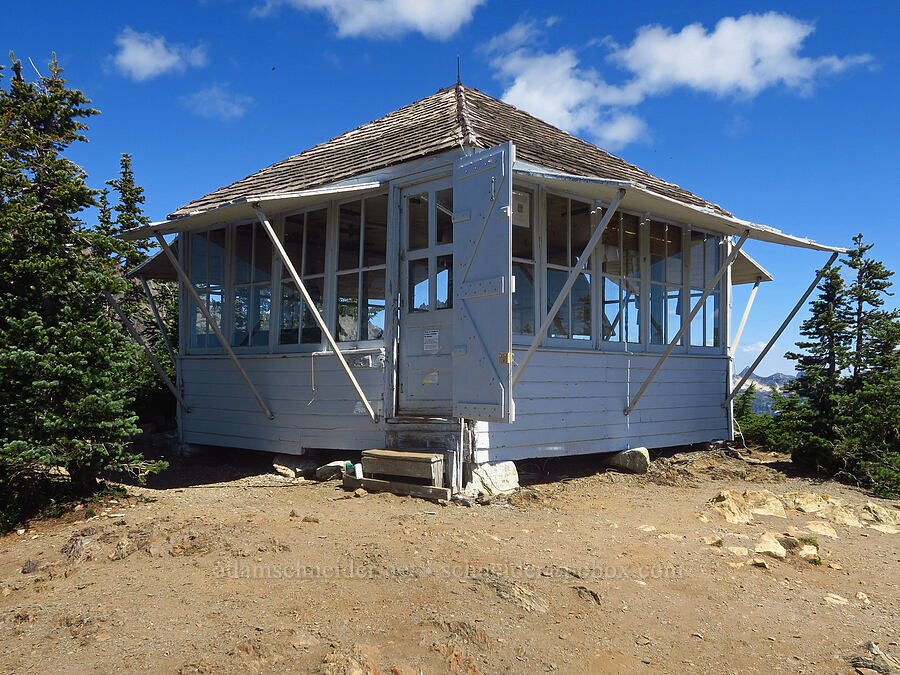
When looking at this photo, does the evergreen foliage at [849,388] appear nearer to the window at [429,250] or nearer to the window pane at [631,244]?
the window pane at [631,244]

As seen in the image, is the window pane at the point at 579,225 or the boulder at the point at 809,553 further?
the window pane at the point at 579,225

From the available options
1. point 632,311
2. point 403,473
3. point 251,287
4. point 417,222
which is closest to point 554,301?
point 632,311

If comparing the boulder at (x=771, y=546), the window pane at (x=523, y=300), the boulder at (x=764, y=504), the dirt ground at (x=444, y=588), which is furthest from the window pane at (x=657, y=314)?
the boulder at (x=771, y=546)

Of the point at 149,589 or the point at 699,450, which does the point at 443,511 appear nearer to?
the point at 149,589

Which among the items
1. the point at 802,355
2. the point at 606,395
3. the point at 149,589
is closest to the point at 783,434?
the point at 802,355

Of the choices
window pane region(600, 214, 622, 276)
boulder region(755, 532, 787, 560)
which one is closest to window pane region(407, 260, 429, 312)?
window pane region(600, 214, 622, 276)

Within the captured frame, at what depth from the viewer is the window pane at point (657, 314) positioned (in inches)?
348

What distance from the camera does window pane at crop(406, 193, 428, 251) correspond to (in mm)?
7297

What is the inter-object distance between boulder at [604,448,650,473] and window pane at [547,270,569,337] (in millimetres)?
1827

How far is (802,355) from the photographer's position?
9812 mm

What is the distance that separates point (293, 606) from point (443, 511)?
8.06 ft

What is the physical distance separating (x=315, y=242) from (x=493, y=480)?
3660 millimetres

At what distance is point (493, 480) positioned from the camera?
6758mm

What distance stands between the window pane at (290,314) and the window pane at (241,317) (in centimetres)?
73
